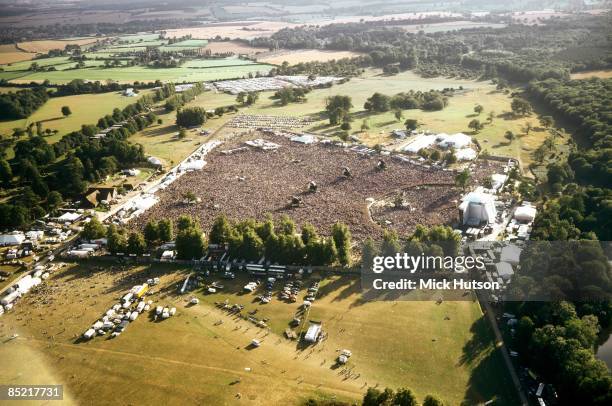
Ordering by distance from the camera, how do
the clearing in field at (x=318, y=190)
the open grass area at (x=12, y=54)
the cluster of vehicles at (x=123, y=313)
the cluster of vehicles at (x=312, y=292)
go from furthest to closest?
the open grass area at (x=12, y=54), the clearing in field at (x=318, y=190), the cluster of vehicles at (x=312, y=292), the cluster of vehicles at (x=123, y=313)

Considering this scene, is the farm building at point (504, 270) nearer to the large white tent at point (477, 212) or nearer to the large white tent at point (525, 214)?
the large white tent at point (477, 212)

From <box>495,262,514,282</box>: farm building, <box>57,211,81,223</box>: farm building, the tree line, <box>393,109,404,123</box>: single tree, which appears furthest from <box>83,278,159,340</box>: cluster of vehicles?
<box>393,109,404,123</box>: single tree

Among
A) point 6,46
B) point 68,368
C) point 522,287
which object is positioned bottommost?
point 68,368

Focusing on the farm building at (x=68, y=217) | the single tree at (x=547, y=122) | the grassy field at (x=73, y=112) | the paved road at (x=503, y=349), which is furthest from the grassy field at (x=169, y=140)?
the single tree at (x=547, y=122)

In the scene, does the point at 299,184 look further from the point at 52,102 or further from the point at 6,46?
the point at 6,46

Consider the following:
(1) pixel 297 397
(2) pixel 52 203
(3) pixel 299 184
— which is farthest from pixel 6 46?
(1) pixel 297 397

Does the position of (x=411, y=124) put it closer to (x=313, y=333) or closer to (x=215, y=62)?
(x=313, y=333)
